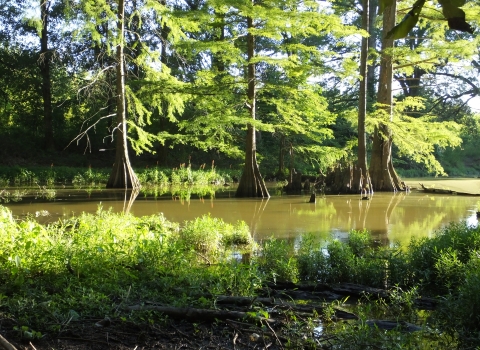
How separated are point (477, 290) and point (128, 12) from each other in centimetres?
2743

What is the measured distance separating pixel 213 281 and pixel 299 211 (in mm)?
8435

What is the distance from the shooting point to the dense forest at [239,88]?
16.1 m

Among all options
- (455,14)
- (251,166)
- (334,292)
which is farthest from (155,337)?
(251,166)

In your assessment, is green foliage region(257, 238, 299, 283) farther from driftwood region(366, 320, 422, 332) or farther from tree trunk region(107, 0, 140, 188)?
tree trunk region(107, 0, 140, 188)

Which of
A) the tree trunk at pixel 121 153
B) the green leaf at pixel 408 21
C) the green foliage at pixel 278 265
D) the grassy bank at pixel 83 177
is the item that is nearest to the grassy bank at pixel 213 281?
the green foliage at pixel 278 265

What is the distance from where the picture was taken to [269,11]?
14.5m

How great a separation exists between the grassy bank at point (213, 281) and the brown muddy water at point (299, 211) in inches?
100

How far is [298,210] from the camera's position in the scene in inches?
527

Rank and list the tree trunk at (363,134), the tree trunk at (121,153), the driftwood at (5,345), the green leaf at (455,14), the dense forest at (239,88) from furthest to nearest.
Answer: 1. the tree trunk at (121,153)
2. the tree trunk at (363,134)
3. the dense forest at (239,88)
4. the driftwood at (5,345)
5. the green leaf at (455,14)

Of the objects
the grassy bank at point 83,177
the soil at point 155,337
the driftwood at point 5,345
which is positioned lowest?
the soil at point 155,337

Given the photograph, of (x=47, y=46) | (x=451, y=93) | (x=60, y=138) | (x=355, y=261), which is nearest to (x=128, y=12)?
(x=47, y=46)

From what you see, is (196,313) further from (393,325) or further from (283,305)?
(393,325)

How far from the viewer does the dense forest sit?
52.7 ft

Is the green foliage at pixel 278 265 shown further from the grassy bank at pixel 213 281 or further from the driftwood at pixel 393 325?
the driftwood at pixel 393 325
